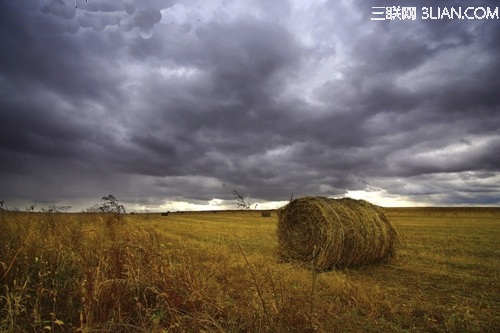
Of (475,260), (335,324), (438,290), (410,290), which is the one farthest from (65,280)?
(475,260)

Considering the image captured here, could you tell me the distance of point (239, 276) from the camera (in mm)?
6242

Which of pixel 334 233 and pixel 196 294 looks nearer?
pixel 196 294

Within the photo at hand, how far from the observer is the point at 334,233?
8.92 meters

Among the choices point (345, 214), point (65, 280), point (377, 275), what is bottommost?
point (377, 275)

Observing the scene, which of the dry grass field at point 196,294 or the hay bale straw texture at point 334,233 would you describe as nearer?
the dry grass field at point 196,294

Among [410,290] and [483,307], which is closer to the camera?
[483,307]

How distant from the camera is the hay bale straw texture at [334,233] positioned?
887 cm

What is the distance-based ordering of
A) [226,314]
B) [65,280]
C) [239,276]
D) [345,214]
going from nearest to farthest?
[226,314] → [65,280] → [239,276] → [345,214]

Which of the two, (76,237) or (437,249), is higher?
(76,237)

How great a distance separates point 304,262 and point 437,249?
16.3 ft

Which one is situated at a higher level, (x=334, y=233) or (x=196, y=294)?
(x=334, y=233)

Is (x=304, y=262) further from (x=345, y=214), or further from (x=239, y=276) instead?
(x=239, y=276)

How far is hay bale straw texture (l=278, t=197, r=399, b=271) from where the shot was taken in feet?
29.1

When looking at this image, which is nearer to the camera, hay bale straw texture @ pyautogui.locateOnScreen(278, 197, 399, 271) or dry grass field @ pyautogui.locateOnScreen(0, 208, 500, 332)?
dry grass field @ pyautogui.locateOnScreen(0, 208, 500, 332)
